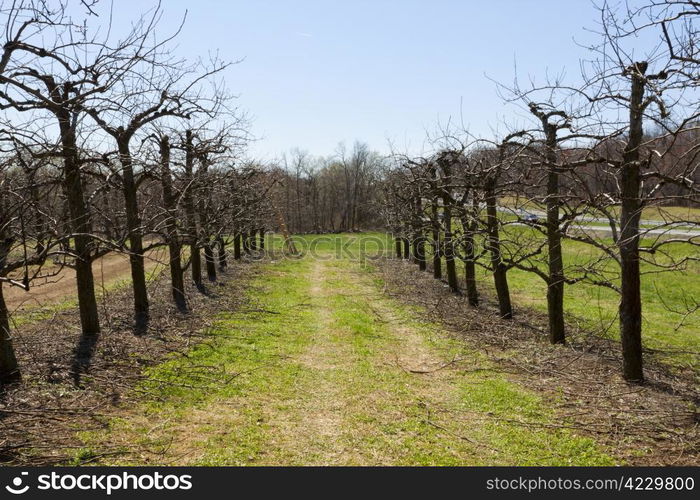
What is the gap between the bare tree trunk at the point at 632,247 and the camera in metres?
7.62

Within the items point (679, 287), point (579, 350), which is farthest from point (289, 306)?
point (679, 287)

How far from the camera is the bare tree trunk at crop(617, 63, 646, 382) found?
7.62 metres

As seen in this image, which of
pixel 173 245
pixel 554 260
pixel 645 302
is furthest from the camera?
pixel 645 302

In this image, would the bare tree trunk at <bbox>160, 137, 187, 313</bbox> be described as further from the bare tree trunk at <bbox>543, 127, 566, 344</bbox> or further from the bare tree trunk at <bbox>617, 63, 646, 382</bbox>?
the bare tree trunk at <bbox>617, 63, 646, 382</bbox>

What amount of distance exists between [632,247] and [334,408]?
506 centimetres

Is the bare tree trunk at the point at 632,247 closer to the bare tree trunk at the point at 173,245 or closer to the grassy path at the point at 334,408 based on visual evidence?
the grassy path at the point at 334,408

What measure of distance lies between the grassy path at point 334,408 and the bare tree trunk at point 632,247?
1.85 meters

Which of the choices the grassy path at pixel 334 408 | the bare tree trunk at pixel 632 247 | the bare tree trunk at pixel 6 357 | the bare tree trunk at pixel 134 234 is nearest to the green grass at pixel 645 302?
the bare tree trunk at pixel 632 247

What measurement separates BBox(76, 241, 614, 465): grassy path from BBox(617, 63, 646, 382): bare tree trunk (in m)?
1.85

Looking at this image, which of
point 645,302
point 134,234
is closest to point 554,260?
point 134,234

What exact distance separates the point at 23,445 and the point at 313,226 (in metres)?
57.6

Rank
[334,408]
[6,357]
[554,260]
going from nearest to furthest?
[6,357] < [334,408] < [554,260]

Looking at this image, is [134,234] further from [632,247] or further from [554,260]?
[632,247]

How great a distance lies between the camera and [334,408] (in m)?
7.48
